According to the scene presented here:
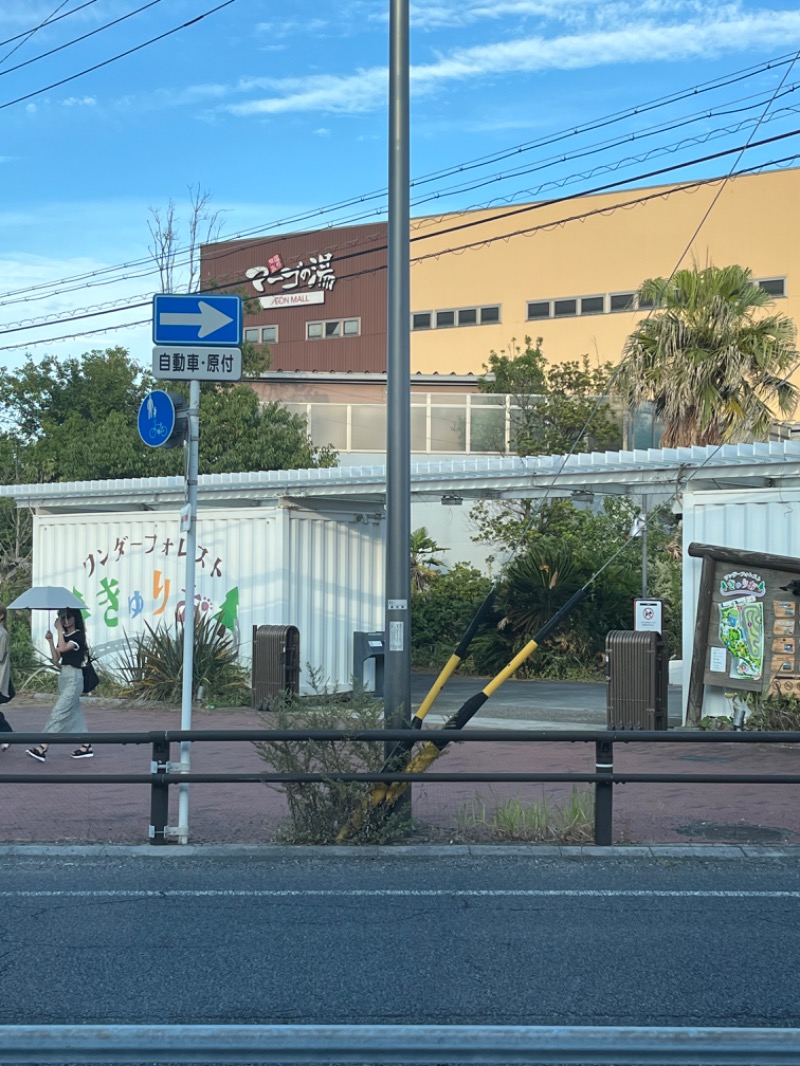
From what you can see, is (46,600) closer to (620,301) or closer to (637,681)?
(637,681)

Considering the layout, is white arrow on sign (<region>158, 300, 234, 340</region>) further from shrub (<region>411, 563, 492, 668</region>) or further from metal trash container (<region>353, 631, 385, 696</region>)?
shrub (<region>411, 563, 492, 668</region>)

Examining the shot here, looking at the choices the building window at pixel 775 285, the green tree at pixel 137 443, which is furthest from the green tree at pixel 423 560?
the building window at pixel 775 285

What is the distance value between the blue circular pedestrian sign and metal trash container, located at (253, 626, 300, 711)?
338 inches

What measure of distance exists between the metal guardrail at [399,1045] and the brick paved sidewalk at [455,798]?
5585 mm

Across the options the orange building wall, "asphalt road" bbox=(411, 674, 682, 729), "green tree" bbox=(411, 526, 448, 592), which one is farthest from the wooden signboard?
the orange building wall

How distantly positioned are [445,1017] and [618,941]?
4.86 ft

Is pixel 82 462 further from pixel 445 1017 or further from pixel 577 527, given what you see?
pixel 445 1017

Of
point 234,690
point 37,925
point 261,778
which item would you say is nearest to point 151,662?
point 234,690

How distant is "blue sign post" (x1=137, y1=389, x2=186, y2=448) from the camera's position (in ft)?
29.6

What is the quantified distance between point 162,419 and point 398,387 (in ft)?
5.78

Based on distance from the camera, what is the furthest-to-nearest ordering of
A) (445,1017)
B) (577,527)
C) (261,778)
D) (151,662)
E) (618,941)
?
(577,527) → (151,662) → (261,778) → (618,941) → (445,1017)

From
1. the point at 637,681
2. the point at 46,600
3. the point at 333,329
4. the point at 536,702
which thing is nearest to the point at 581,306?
the point at 333,329

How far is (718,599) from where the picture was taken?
15000mm

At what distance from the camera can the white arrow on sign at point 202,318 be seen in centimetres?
908
